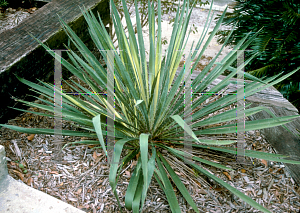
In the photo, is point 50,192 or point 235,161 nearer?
point 50,192

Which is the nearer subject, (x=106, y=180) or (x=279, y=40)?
(x=106, y=180)

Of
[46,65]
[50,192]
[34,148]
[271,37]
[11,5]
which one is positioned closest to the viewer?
[50,192]

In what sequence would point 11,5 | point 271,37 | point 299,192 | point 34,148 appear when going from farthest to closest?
point 11,5 → point 271,37 → point 34,148 → point 299,192

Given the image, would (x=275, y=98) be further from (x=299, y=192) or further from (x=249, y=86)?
(x=299, y=192)

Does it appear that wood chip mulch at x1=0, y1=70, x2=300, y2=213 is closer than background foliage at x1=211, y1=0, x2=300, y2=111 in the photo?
Yes

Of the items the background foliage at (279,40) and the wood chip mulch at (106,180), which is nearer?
the wood chip mulch at (106,180)

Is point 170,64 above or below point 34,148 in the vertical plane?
above

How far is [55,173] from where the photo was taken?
1.65 meters

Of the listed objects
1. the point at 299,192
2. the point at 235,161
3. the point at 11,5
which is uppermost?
the point at 11,5

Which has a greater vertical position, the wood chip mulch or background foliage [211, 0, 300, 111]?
background foliage [211, 0, 300, 111]

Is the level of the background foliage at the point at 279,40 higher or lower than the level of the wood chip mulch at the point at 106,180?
higher

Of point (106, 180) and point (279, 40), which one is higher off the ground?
point (279, 40)

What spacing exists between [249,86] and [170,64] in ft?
1.68

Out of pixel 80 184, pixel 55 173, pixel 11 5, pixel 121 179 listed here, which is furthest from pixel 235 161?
pixel 11 5
